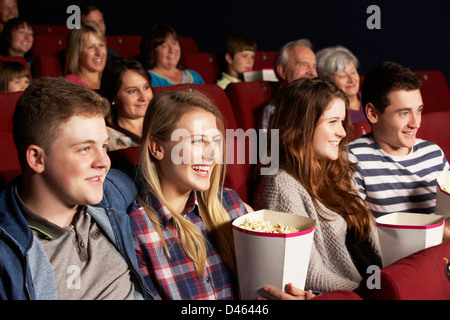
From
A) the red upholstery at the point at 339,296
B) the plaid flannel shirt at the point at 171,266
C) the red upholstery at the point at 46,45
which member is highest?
the red upholstery at the point at 46,45

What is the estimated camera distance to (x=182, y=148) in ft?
2.74

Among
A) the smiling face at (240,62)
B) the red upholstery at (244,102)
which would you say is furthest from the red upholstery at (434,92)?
the red upholstery at (244,102)

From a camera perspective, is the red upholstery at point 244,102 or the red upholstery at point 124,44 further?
the red upholstery at point 124,44

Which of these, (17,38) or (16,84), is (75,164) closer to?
(16,84)

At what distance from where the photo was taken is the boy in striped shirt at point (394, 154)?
3.92 ft

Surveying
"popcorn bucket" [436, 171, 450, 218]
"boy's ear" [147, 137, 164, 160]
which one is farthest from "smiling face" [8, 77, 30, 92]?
"popcorn bucket" [436, 171, 450, 218]

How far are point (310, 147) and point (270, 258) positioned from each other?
0.37 m

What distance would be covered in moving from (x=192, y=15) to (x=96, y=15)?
746 millimetres

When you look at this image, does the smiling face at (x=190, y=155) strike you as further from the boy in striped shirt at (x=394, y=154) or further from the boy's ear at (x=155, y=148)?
the boy in striped shirt at (x=394, y=154)

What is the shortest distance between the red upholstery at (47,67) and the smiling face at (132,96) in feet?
2.12

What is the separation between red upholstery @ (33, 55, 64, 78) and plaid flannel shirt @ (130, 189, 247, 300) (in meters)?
1.45

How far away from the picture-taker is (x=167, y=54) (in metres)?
2.26

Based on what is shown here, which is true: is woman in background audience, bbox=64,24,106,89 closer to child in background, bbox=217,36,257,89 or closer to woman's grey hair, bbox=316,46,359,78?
child in background, bbox=217,36,257,89

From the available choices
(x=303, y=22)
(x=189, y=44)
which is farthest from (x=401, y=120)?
(x=189, y=44)
